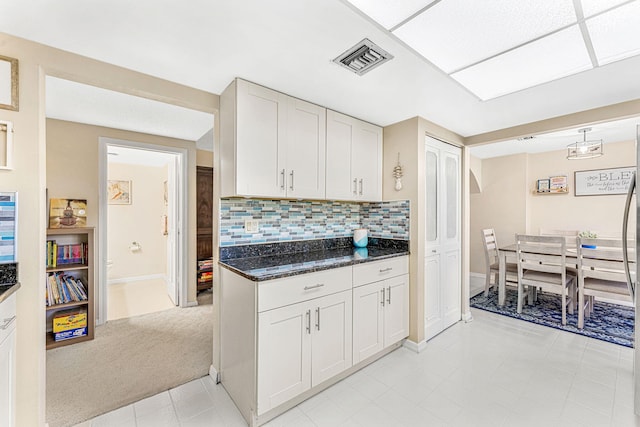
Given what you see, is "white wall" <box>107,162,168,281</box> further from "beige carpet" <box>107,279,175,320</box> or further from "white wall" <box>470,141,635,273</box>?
"white wall" <box>470,141,635,273</box>

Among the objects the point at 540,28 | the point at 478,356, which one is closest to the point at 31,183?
the point at 540,28

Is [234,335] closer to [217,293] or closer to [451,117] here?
[217,293]

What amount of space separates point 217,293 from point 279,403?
0.88 metres

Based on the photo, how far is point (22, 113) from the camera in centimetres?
140

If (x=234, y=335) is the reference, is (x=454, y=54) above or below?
above

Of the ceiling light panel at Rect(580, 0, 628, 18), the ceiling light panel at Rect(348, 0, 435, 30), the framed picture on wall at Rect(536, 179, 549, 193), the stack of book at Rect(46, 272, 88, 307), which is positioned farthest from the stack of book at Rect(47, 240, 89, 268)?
the framed picture on wall at Rect(536, 179, 549, 193)

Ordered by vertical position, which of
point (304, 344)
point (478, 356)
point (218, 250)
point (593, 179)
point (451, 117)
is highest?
point (451, 117)

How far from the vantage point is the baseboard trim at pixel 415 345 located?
249 cm

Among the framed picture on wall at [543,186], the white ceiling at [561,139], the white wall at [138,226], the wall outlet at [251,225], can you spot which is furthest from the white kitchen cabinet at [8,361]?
the framed picture on wall at [543,186]

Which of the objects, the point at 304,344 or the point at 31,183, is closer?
the point at 31,183

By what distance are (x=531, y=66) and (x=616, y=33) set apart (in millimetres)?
377

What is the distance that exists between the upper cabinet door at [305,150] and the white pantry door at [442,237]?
3.73 feet

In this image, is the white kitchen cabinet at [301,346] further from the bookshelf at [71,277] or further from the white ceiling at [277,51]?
the bookshelf at [71,277]

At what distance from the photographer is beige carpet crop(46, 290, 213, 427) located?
1811 mm
